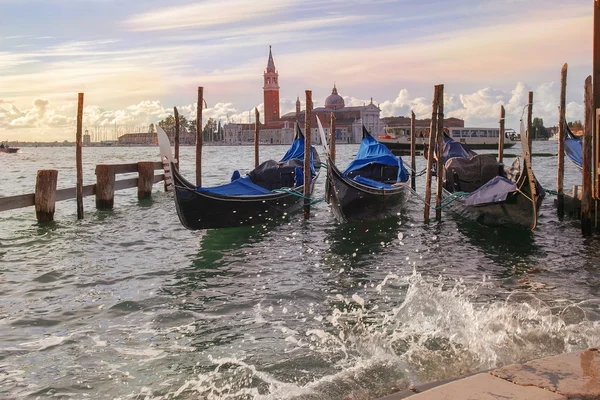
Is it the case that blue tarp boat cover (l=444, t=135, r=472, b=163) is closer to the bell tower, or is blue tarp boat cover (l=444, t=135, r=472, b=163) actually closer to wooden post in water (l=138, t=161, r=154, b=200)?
wooden post in water (l=138, t=161, r=154, b=200)

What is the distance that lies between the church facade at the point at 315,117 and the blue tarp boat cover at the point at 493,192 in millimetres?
77909

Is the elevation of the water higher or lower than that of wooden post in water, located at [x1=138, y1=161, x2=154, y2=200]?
lower

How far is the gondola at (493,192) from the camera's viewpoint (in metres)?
7.64

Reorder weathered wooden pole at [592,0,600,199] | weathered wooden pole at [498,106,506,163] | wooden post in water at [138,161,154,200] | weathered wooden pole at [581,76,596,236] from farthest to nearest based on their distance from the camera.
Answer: weathered wooden pole at [498,106,506,163], wooden post in water at [138,161,154,200], weathered wooden pole at [581,76,596,236], weathered wooden pole at [592,0,600,199]

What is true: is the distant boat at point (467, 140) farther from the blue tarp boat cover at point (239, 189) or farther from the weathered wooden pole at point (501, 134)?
the blue tarp boat cover at point (239, 189)

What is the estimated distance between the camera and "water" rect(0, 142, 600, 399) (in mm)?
3369

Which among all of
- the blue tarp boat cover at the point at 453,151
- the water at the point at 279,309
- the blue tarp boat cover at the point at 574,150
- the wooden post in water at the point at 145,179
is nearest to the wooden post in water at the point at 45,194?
the water at the point at 279,309

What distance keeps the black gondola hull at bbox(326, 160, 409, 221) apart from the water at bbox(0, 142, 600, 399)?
418 millimetres

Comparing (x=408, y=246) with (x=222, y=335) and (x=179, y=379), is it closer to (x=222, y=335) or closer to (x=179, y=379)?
(x=222, y=335)

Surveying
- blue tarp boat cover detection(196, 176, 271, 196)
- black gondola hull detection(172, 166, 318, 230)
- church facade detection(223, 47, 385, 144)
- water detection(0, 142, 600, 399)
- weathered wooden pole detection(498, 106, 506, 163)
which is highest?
church facade detection(223, 47, 385, 144)

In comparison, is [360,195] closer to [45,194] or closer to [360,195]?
[360,195]

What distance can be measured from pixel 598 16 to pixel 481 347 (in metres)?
4.22

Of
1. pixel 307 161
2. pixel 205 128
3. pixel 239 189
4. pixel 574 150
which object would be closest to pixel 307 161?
pixel 307 161

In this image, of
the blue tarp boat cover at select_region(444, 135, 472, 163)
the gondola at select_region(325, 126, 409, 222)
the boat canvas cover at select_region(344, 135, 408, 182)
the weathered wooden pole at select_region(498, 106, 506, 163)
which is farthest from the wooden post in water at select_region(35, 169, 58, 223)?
the weathered wooden pole at select_region(498, 106, 506, 163)
